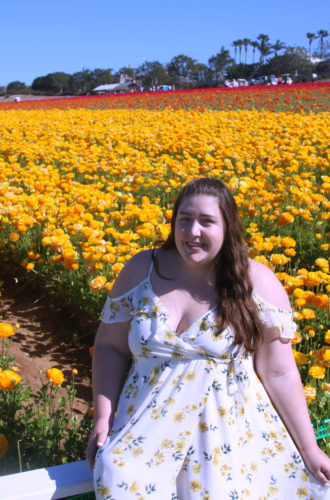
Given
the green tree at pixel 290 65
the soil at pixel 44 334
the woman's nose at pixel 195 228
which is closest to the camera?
the woman's nose at pixel 195 228

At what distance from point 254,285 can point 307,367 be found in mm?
1145

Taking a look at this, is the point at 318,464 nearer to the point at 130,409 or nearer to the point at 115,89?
the point at 130,409

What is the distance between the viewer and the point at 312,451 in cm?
167

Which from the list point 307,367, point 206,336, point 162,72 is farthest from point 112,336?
point 162,72

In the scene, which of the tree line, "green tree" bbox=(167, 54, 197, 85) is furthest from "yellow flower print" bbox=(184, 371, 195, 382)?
"green tree" bbox=(167, 54, 197, 85)

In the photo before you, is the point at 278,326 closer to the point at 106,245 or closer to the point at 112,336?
the point at 112,336

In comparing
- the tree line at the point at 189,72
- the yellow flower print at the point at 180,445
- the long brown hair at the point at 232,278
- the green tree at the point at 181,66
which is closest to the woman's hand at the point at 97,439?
the yellow flower print at the point at 180,445

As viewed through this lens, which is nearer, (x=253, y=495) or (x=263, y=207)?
(x=253, y=495)

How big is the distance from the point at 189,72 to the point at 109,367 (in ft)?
259

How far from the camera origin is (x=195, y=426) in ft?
5.28

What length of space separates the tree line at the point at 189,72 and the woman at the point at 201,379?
174ft

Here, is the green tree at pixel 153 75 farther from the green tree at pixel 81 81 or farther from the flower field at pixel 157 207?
the flower field at pixel 157 207

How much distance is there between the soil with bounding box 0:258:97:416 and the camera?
129 inches

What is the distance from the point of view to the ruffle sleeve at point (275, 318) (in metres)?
1.74
